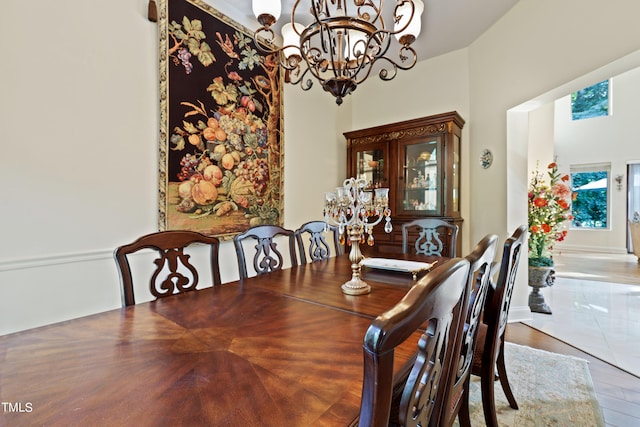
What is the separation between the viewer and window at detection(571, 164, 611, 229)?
710 cm

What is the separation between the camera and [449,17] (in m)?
2.86

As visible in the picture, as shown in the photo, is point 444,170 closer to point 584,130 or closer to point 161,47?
point 161,47

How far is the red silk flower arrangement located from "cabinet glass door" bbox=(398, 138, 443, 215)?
3.22ft

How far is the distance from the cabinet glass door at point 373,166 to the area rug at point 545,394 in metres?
2.16

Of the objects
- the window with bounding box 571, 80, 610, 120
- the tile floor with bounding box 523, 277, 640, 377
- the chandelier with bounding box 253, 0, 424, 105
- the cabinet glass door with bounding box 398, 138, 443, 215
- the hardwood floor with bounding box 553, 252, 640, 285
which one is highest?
the window with bounding box 571, 80, 610, 120

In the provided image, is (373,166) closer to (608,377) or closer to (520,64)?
(520,64)

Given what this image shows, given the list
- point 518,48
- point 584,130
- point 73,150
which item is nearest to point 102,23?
point 73,150

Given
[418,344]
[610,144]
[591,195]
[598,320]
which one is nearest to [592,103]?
[610,144]

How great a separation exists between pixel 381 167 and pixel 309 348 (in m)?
3.09

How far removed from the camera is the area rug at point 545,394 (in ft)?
5.24

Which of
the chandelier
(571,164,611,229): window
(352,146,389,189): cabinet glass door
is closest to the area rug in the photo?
the chandelier

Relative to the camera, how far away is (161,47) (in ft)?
6.95

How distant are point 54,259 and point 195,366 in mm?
1538

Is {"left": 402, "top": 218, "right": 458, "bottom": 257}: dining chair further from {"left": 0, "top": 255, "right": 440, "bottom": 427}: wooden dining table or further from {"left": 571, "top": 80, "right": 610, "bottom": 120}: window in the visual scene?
{"left": 571, "top": 80, "right": 610, "bottom": 120}: window
